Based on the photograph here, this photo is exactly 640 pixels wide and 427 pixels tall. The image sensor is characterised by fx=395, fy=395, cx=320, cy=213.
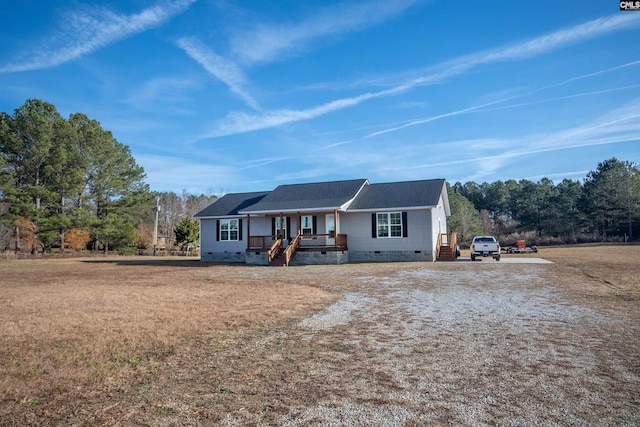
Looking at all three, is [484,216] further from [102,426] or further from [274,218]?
[102,426]

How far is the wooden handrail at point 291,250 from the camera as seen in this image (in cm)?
2162

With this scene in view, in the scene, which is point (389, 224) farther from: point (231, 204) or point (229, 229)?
point (231, 204)

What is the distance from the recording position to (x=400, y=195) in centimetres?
2425

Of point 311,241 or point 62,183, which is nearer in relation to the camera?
point 311,241

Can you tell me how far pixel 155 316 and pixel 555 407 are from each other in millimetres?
6717

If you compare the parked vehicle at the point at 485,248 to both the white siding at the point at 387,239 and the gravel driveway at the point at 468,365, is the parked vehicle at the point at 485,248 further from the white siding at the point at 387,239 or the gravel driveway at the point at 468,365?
the gravel driveway at the point at 468,365

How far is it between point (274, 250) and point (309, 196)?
201 inches

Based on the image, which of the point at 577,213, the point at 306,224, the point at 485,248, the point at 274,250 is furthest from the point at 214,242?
the point at 577,213

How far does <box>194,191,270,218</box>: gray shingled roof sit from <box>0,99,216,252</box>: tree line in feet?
31.3

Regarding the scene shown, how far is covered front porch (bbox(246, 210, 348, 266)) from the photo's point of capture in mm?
22438

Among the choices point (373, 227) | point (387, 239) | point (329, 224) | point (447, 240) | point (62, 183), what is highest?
point (62, 183)

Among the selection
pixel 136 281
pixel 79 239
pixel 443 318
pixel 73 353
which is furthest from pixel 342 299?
pixel 79 239

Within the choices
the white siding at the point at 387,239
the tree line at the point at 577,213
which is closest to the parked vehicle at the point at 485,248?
the white siding at the point at 387,239

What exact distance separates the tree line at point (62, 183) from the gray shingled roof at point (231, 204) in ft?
31.3
